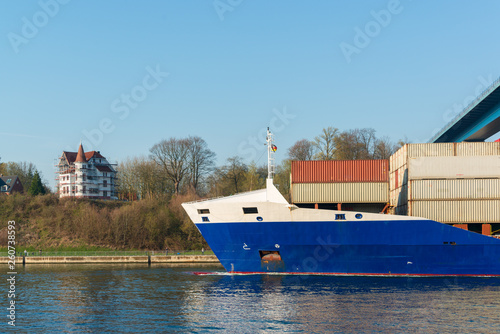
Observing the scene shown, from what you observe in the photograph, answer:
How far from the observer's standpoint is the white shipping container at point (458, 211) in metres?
35.8

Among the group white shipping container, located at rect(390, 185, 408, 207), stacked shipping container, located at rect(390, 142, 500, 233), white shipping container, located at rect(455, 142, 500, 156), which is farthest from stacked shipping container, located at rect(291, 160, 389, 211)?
white shipping container, located at rect(455, 142, 500, 156)

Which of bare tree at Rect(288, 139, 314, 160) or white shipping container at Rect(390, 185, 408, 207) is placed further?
bare tree at Rect(288, 139, 314, 160)

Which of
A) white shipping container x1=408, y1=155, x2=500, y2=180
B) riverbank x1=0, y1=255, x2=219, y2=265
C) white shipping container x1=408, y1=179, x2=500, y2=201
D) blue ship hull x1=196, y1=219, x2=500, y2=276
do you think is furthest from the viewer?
riverbank x1=0, y1=255, x2=219, y2=265

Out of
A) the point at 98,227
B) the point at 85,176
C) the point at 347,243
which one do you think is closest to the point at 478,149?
the point at 347,243

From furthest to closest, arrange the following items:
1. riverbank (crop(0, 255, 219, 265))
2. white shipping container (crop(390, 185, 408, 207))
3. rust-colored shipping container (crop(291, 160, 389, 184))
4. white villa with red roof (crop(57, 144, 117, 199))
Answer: white villa with red roof (crop(57, 144, 117, 199)) → riverbank (crop(0, 255, 219, 265)) → rust-colored shipping container (crop(291, 160, 389, 184)) → white shipping container (crop(390, 185, 408, 207))

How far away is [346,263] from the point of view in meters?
36.3

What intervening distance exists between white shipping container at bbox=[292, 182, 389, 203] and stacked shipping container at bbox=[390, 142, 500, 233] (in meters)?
3.40

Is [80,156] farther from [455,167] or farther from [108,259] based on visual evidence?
[455,167]

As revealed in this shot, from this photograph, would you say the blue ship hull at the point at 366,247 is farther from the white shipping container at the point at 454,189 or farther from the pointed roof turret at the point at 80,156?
the pointed roof turret at the point at 80,156

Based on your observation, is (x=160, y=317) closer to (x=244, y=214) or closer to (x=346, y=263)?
(x=244, y=214)

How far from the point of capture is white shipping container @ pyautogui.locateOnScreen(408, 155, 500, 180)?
36094 mm

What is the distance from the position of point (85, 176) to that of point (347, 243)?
73.7 meters

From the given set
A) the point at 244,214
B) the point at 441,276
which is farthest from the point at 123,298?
the point at 441,276
